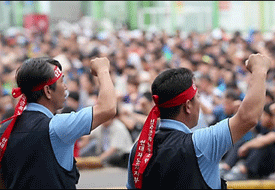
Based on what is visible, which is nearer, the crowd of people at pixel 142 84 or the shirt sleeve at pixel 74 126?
the shirt sleeve at pixel 74 126

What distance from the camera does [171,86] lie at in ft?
7.88

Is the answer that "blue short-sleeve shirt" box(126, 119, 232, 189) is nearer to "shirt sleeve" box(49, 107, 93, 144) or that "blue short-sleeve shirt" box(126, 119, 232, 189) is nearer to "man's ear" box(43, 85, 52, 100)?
"shirt sleeve" box(49, 107, 93, 144)

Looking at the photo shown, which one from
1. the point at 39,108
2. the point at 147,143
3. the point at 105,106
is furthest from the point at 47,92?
the point at 147,143

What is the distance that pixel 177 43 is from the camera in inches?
646

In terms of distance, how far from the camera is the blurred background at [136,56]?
6.61 metres

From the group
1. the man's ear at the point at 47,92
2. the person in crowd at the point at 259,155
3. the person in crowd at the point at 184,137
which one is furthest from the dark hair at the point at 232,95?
the man's ear at the point at 47,92

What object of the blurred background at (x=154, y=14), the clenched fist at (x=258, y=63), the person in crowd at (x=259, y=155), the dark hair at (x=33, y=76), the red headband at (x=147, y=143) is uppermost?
the clenched fist at (x=258, y=63)

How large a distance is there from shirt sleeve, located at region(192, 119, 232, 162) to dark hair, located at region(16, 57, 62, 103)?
2.78 feet

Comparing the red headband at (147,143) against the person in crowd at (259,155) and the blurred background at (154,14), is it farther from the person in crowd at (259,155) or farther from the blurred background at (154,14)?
the blurred background at (154,14)

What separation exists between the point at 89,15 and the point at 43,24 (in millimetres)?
7166

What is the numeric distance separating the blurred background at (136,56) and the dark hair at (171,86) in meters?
1.71

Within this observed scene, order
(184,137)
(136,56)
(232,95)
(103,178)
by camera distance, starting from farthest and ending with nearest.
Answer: (136,56)
(232,95)
(103,178)
(184,137)

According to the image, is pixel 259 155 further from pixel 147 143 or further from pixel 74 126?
pixel 74 126

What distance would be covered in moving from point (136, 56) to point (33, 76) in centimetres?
1112
